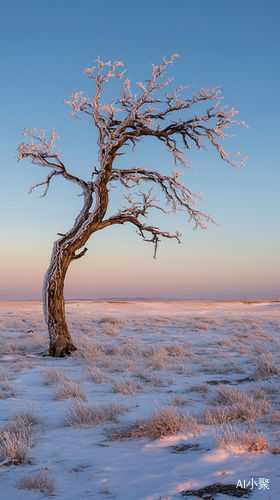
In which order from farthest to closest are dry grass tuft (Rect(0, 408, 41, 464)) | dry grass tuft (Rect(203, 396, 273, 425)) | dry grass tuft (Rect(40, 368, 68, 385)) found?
1. dry grass tuft (Rect(40, 368, 68, 385))
2. dry grass tuft (Rect(203, 396, 273, 425))
3. dry grass tuft (Rect(0, 408, 41, 464))

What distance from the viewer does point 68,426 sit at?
448 cm

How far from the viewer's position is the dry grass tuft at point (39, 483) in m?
2.80

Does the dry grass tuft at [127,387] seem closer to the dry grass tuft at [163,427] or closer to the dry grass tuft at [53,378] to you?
the dry grass tuft at [53,378]

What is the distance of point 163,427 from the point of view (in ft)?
12.9

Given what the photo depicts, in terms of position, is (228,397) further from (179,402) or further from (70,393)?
(70,393)

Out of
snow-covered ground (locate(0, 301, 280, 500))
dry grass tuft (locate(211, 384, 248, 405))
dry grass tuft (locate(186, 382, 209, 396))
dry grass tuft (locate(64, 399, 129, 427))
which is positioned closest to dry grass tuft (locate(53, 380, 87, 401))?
snow-covered ground (locate(0, 301, 280, 500))

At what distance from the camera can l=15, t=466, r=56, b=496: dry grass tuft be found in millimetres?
2799

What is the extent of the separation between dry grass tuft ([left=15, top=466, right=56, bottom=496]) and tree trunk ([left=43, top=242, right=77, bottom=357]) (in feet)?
25.3

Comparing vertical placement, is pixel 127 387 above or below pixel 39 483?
below

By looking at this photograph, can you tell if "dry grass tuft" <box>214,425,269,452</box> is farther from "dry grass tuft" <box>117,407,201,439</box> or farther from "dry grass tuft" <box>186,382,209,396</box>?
"dry grass tuft" <box>186,382,209,396</box>

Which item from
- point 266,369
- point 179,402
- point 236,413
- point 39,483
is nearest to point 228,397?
point 179,402

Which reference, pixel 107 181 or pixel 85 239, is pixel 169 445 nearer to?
pixel 85 239

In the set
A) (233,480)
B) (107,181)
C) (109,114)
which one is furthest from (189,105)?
(233,480)

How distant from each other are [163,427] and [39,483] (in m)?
1.54
